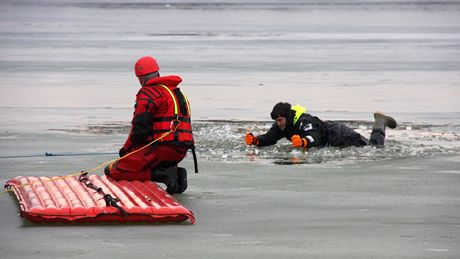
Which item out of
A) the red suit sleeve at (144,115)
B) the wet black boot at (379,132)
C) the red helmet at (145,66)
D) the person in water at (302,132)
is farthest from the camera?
the wet black boot at (379,132)

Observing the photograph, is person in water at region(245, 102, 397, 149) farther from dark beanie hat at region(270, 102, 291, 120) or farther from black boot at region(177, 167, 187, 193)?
black boot at region(177, 167, 187, 193)

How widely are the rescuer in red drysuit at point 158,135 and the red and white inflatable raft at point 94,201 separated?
13 cm

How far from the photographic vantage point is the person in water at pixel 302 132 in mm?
12617

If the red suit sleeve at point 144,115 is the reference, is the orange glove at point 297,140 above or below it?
below

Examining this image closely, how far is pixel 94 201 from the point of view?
9.17m

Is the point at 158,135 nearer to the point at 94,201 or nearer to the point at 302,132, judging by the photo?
the point at 94,201

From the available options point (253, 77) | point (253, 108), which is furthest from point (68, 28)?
point (253, 108)

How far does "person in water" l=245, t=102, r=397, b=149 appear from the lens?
12.6m

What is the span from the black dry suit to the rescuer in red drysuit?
2.63 metres

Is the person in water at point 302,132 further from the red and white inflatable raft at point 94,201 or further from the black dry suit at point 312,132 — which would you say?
the red and white inflatable raft at point 94,201

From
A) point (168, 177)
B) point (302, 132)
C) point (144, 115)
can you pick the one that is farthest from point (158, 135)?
point (302, 132)

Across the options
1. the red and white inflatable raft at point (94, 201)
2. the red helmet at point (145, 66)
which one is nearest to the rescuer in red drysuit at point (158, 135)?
the red helmet at point (145, 66)

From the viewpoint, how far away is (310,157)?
1255 cm

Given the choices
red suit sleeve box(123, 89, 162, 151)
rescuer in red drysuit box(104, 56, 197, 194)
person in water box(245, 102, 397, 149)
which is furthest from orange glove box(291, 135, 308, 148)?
red suit sleeve box(123, 89, 162, 151)
